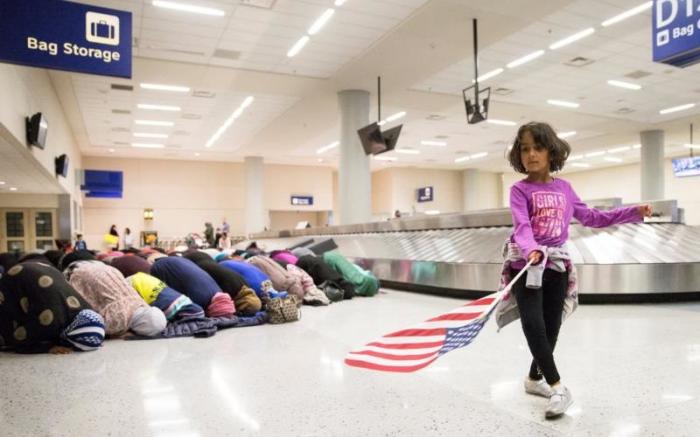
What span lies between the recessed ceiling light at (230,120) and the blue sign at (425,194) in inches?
499

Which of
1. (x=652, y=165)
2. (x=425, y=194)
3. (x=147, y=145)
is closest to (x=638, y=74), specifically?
(x=652, y=165)

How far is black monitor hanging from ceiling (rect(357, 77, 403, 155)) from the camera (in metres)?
11.5

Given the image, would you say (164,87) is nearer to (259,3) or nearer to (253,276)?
(259,3)

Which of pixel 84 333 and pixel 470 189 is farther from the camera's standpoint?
pixel 470 189

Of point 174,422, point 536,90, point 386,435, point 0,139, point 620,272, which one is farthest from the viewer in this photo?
point 536,90

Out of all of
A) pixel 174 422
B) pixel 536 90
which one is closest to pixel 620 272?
pixel 174 422

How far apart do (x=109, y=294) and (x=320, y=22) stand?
6888 mm

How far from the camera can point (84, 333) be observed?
328cm

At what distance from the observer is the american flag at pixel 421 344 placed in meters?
1.50

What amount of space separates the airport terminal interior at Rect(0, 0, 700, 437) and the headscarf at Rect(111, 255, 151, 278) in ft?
0.07

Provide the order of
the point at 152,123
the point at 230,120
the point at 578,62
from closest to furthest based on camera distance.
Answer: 1. the point at 578,62
2. the point at 230,120
3. the point at 152,123

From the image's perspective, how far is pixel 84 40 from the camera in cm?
453

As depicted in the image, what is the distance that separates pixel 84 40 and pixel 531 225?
14.5 ft

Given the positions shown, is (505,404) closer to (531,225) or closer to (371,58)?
(531,225)
